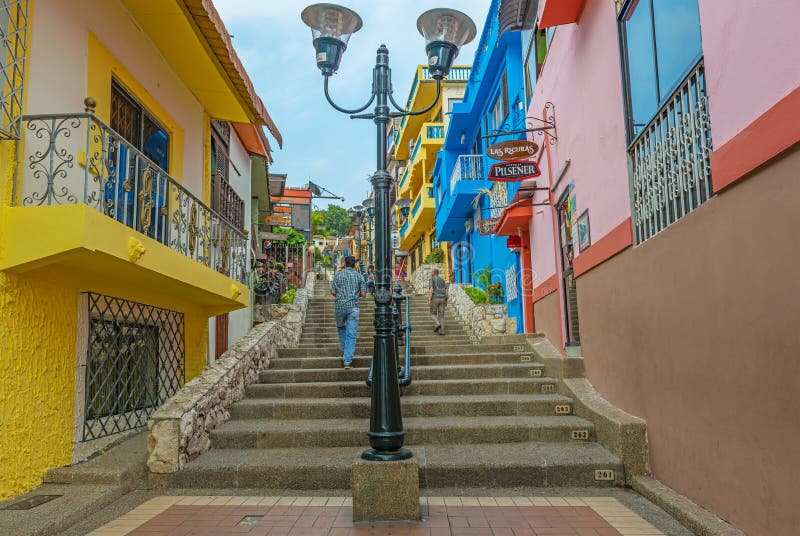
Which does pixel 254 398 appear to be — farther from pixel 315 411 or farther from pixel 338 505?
pixel 338 505

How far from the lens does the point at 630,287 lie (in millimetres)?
5648

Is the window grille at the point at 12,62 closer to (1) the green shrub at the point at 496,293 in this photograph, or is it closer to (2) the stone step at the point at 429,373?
(2) the stone step at the point at 429,373

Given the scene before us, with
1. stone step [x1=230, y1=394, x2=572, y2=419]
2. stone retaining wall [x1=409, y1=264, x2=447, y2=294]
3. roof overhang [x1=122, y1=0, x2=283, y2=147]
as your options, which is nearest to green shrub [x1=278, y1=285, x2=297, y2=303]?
roof overhang [x1=122, y1=0, x2=283, y2=147]

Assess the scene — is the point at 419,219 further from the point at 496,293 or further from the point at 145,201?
the point at 145,201

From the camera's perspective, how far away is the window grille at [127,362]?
6.34 m

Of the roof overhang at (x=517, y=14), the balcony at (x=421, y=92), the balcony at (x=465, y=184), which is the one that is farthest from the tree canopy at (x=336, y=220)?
the roof overhang at (x=517, y=14)

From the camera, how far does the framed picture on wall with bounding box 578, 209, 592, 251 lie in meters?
7.36

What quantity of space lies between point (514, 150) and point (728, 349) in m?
6.40

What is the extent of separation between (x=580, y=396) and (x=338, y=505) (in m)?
3.22

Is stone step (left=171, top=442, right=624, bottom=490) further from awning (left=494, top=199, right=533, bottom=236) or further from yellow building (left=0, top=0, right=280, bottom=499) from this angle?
awning (left=494, top=199, right=533, bottom=236)

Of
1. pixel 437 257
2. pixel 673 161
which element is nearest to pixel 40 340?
pixel 673 161

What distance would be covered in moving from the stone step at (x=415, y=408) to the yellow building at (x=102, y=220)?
5.02 feet

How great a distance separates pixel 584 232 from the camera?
24.7 ft

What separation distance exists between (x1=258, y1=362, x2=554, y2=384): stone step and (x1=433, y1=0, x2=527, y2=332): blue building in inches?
149
